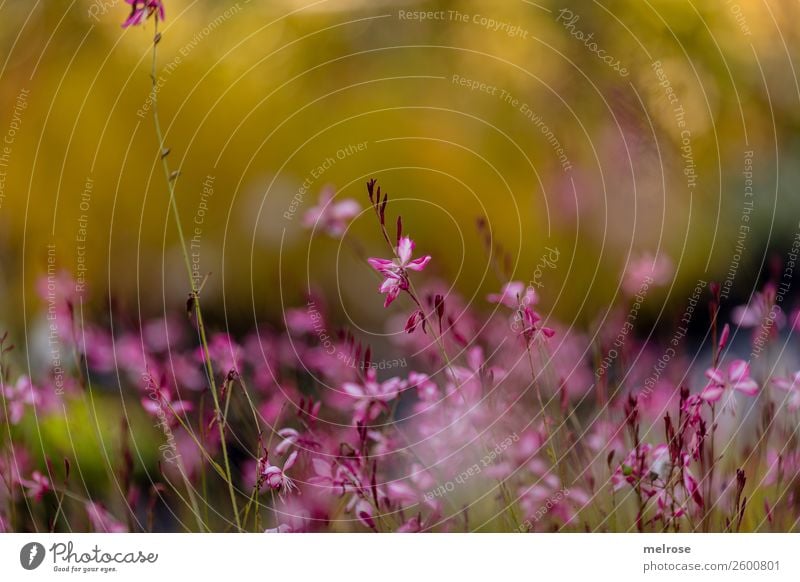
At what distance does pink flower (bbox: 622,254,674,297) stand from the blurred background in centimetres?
1

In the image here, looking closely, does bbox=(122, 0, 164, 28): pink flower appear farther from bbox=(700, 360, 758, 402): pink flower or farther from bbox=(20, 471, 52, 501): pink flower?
bbox=(700, 360, 758, 402): pink flower

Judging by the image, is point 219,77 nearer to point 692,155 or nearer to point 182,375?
point 182,375

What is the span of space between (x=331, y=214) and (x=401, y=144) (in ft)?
0.47

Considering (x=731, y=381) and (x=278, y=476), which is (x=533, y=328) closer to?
(x=731, y=381)

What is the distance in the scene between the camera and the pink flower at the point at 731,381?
3.40 feet

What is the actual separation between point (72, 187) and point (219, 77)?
27 cm

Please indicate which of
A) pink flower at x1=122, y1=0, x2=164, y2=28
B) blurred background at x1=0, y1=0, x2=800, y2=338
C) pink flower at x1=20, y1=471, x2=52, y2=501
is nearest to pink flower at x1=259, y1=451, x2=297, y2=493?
blurred background at x1=0, y1=0, x2=800, y2=338

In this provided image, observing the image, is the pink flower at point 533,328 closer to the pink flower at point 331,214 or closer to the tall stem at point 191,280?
the pink flower at point 331,214

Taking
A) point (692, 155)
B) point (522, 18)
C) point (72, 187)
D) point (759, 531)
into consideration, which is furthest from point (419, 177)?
point (759, 531)

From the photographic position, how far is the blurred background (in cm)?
108

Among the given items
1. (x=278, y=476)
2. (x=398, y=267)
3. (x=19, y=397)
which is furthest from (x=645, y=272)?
(x=19, y=397)

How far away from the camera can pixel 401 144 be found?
3.57 ft
